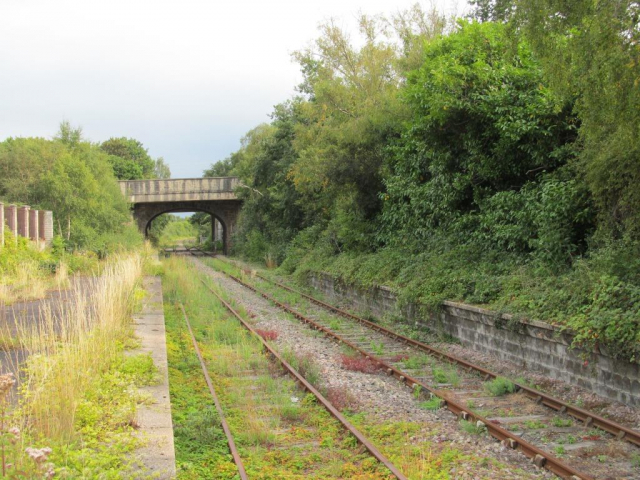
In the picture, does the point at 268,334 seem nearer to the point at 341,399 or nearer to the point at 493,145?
the point at 341,399

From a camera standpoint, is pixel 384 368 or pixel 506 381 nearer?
pixel 506 381

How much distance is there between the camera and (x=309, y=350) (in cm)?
1116

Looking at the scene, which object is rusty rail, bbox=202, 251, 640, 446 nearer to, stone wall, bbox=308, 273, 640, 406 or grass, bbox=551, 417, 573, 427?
grass, bbox=551, 417, 573, 427

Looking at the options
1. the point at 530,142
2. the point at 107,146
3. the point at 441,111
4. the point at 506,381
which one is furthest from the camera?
the point at 107,146

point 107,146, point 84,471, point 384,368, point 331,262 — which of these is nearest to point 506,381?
point 384,368

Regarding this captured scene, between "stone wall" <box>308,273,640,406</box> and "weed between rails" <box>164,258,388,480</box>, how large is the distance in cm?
322

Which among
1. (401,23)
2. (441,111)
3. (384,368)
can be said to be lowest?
(384,368)

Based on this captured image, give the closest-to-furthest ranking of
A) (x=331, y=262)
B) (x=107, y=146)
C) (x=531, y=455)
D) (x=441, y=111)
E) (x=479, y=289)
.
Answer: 1. (x=531, y=455)
2. (x=479, y=289)
3. (x=441, y=111)
4. (x=331, y=262)
5. (x=107, y=146)

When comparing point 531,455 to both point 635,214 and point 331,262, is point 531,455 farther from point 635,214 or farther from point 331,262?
point 331,262

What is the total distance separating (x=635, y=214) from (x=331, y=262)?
14.6m

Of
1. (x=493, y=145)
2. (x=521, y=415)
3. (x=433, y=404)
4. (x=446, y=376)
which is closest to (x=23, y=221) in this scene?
(x=493, y=145)

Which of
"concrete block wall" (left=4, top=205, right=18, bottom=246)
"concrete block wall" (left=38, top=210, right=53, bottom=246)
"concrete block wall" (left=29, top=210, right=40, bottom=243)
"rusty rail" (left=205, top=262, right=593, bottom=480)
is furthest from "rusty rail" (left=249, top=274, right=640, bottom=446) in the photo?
"concrete block wall" (left=38, top=210, right=53, bottom=246)

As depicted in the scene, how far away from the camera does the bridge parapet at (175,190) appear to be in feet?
168

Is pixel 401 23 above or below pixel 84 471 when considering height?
above
